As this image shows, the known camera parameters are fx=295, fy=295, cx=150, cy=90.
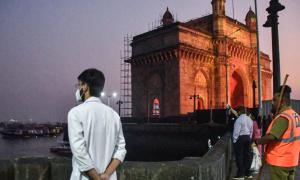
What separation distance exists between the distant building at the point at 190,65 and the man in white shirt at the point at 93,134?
39.0m

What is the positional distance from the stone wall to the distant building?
37930 mm

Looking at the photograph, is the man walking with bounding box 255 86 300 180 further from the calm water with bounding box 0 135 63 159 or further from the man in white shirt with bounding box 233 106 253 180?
the calm water with bounding box 0 135 63 159

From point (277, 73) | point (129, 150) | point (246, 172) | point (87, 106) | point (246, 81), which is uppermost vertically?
point (246, 81)

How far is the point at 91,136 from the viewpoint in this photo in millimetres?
2574

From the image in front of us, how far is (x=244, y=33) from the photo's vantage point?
53.7 metres

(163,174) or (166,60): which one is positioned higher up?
(166,60)

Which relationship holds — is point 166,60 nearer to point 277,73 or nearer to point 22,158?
point 277,73

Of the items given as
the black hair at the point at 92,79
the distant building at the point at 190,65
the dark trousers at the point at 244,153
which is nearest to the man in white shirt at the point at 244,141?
the dark trousers at the point at 244,153

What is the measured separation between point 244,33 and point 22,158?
54304 millimetres

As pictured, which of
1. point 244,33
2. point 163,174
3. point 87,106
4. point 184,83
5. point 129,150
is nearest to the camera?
point 87,106

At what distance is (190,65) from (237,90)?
14272 mm

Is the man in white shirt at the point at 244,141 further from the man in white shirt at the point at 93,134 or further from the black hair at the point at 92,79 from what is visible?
the black hair at the point at 92,79

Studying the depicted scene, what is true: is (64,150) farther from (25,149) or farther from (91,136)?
(91,136)

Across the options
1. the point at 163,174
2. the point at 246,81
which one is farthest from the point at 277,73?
the point at 246,81
